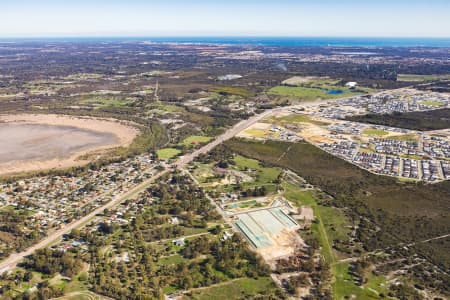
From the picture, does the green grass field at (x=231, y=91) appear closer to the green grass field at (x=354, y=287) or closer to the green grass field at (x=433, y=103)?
the green grass field at (x=433, y=103)

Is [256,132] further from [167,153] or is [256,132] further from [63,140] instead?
[63,140]

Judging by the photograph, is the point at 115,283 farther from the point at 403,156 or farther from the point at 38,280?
the point at 403,156

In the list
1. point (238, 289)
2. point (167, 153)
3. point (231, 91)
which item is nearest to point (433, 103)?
point (231, 91)

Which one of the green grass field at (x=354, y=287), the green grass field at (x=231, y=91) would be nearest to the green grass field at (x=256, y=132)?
the green grass field at (x=231, y=91)

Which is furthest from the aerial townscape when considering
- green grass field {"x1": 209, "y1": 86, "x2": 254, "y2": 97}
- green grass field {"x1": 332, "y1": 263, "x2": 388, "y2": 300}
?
green grass field {"x1": 209, "y1": 86, "x2": 254, "y2": 97}

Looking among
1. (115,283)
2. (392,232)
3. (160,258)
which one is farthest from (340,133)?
(115,283)

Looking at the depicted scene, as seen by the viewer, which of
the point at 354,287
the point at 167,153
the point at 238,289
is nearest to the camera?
the point at 238,289
